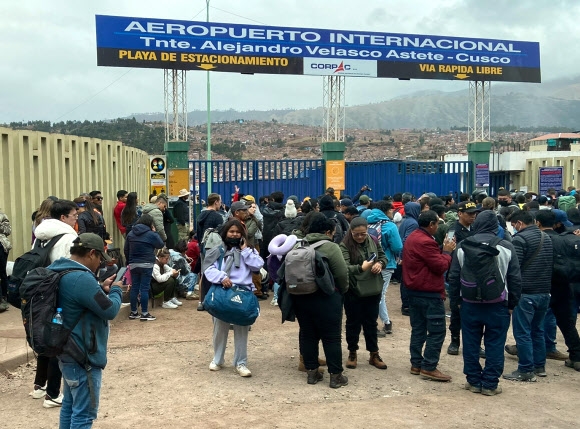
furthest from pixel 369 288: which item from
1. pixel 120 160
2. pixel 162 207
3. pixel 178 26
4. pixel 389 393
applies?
pixel 178 26

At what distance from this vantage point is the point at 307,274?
21.5ft

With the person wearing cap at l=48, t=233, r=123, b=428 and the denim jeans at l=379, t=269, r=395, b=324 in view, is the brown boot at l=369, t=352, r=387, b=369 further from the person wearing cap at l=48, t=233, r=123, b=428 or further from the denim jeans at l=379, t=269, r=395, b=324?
the person wearing cap at l=48, t=233, r=123, b=428

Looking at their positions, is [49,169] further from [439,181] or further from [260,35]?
[439,181]

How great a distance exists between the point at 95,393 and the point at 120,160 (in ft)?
38.4

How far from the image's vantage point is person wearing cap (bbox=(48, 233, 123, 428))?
14.7 feet

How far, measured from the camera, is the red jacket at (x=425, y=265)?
705cm

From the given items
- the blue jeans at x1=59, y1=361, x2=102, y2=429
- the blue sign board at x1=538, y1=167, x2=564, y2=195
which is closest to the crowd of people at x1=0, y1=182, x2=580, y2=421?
the blue jeans at x1=59, y1=361, x2=102, y2=429

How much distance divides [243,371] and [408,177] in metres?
13.4

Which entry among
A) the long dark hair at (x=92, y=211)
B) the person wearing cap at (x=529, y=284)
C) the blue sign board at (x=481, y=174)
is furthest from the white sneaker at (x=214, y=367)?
the blue sign board at (x=481, y=174)

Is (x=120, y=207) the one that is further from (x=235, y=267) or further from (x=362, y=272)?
(x=362, y=272)

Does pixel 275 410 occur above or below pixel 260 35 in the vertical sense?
below

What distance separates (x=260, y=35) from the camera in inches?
687

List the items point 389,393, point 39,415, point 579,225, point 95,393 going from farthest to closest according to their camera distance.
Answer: point 579,225 → point 389,393 → point 39,415 → point 95,393

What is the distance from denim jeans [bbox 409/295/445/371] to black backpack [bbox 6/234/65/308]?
381 cm
